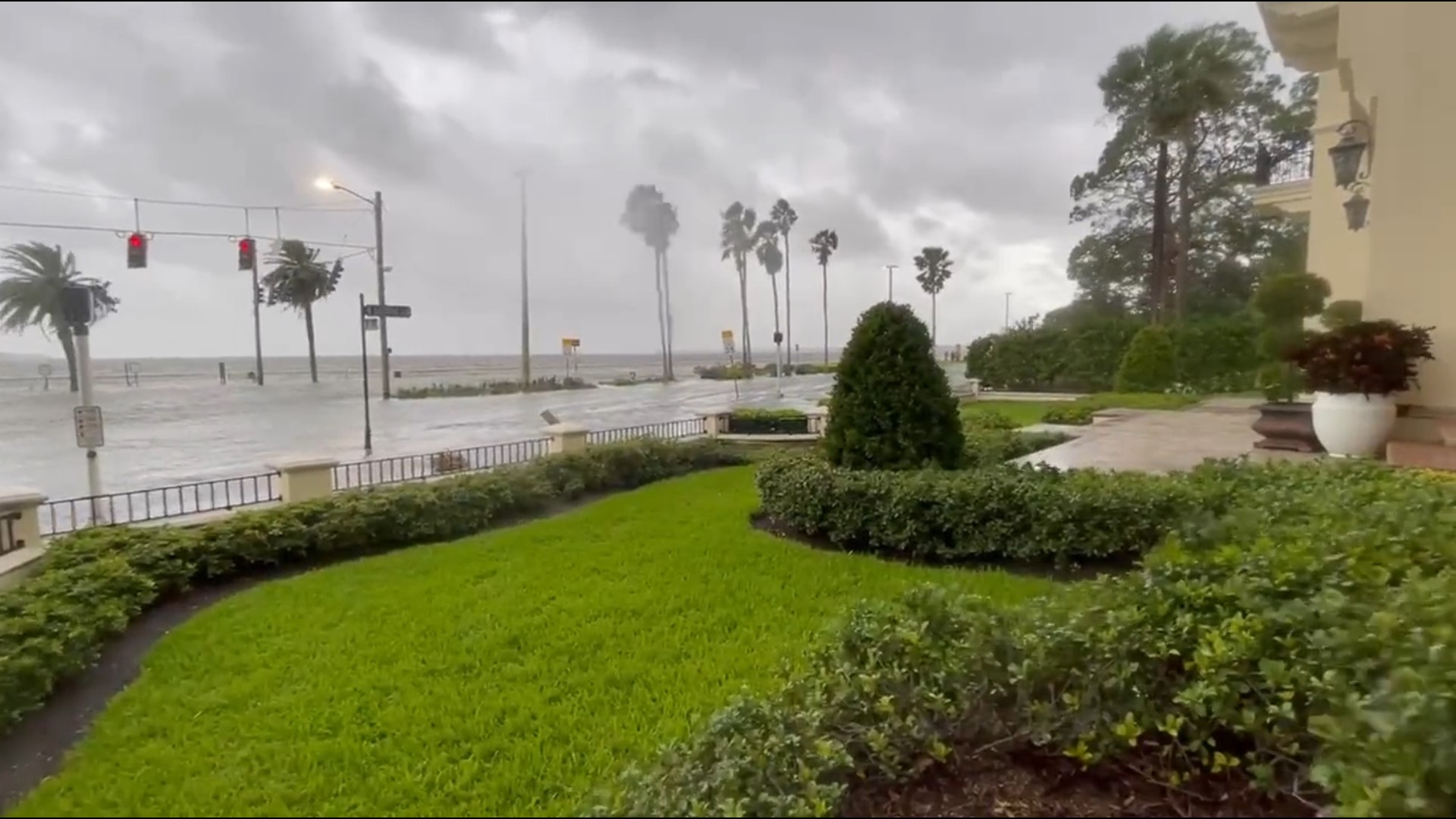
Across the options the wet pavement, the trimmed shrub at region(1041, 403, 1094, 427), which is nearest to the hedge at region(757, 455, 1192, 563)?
the wet pavement

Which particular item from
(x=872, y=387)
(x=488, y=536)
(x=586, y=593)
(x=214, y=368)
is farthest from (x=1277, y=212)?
(x=214, y=368)

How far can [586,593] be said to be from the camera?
3719mm

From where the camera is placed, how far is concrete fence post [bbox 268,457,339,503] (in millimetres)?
5805

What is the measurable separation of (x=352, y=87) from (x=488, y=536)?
4.10 m

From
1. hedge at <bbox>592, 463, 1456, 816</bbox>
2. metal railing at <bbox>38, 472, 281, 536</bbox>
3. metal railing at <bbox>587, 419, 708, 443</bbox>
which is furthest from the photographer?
metal railing at <bbox>587, 419, 708, 443</bbox>

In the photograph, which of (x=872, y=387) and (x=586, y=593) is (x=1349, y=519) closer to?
(x=872, y=387)

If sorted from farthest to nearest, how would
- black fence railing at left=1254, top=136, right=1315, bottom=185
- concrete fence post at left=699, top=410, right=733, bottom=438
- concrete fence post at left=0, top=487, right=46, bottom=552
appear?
1. concrete fence post at left=699, top=410, right=733, bottom=438
2. concrete fence post at left=0, top=487, right=46, bottom=552
3. black fence railing at left=1254, top=136, right=1315, bottom=185

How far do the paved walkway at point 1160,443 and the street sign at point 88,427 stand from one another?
237 inches

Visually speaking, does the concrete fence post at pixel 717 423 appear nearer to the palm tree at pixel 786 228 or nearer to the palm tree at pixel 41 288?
the palm tree at pixel 786 228

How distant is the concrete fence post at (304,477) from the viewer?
5.80 meters

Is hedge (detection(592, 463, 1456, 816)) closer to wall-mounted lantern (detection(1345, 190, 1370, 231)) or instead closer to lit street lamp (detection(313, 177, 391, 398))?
wall-mounted lantern (detection(1345, 190, 1370, 231))

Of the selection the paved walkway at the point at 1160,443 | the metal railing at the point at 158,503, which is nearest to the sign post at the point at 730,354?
the paved walkway at the point at 1160,443

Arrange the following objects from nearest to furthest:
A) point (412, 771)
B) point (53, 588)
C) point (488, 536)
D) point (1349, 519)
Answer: point (412, 771) → point (1349, 519) → point (53, 588) → point (488, 536)

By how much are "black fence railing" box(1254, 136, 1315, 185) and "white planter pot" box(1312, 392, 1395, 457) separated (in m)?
1.37
